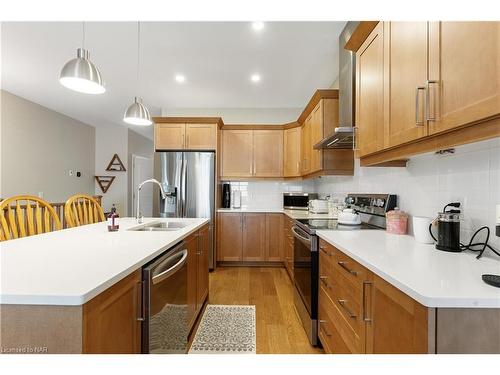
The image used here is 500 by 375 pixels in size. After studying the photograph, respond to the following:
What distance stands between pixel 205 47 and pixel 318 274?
253 cm

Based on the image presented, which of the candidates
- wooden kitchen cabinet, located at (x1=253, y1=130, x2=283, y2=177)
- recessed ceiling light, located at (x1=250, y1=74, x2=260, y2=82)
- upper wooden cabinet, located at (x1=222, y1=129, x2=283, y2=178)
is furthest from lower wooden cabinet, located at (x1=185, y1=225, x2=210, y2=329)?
recessed ceiling light, located at (x1=250, y1=74, x2=260, y2=82)

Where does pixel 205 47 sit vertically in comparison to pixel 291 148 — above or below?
above

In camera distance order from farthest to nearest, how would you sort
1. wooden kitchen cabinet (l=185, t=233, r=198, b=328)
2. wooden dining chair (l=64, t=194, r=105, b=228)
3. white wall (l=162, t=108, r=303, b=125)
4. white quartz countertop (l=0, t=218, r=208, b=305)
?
white wall (l=162, t=108, r=303, b=125) → wooden dining chair (l=64, t=194, r=105, b=228) → wooden kitchen cabinet (l=185, t=233, r=198, b=328) → white quartz countertop (l=0, t=218, r=208, b=305)

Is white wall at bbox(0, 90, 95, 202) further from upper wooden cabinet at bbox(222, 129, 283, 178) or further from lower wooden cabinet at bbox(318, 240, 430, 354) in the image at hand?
lower wooden cabinet at bbox(318, 240, 430, 354)

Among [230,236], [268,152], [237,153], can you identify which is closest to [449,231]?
[230,236]

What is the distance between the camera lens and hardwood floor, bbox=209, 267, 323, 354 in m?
1.88

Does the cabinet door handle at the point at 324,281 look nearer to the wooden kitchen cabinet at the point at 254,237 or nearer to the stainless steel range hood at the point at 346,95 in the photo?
the stainless steel range hood at the point at 346,95

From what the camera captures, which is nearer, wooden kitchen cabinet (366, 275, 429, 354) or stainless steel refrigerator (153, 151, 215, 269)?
wooden kitchen cabinet (366, 275, 429, 354)

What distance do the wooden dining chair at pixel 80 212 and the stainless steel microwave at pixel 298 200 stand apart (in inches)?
107

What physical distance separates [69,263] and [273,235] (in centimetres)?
Answer: 311

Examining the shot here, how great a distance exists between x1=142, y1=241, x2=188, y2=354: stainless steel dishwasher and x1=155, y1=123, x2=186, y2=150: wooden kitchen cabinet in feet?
8.40
